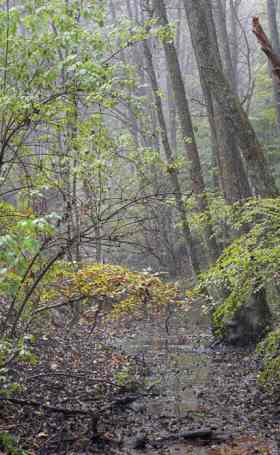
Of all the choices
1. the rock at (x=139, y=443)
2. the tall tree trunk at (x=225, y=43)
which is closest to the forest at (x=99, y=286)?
the rock at (x=139, y=443)

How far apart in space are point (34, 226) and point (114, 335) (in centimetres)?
1174

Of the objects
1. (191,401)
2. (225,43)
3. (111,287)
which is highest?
(225,43)

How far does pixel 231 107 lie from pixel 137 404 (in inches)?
201

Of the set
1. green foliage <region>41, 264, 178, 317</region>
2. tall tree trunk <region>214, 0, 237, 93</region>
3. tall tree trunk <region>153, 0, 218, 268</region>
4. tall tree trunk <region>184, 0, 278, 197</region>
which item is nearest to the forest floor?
green foliage <region>41, 264, 178, 317</region>

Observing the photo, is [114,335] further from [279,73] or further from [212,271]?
[279,73]

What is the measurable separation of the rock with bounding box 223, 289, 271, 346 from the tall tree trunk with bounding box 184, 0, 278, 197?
2.72 metres

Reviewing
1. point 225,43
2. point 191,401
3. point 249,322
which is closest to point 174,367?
point 249,322

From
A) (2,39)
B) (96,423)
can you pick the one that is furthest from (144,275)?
(2,39)

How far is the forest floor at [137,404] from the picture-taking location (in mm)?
6395

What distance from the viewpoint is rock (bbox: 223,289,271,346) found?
11.7m

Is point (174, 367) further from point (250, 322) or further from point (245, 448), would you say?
point (245, 448)

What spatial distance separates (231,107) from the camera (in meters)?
9.73

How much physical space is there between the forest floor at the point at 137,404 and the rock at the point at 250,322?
0.34 m

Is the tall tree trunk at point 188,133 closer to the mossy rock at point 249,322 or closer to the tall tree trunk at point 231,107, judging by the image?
the mossy rock at point 249,322
